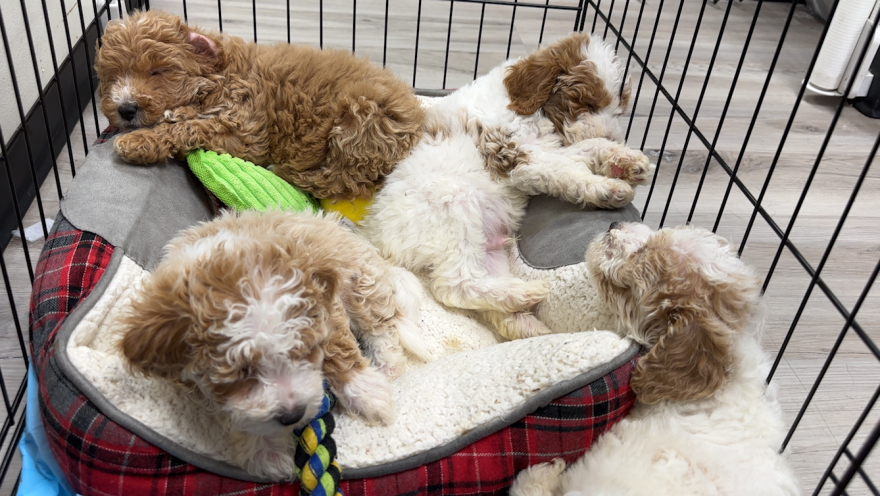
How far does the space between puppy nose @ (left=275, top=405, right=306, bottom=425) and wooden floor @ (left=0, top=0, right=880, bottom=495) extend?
117 centimetres

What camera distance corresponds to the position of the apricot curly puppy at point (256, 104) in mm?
2096

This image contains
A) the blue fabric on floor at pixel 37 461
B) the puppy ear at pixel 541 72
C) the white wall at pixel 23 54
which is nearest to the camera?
the blue fabric on floor at pixel 37 461

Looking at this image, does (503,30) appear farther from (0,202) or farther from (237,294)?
(237,294)

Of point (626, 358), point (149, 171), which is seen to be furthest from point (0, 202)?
point (626, 358)

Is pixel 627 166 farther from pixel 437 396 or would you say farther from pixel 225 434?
pixel 225 434

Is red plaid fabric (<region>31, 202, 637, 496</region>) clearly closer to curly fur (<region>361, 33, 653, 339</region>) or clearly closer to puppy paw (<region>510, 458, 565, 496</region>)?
puppy paw (<region>510, 458, 565, 496</region>)

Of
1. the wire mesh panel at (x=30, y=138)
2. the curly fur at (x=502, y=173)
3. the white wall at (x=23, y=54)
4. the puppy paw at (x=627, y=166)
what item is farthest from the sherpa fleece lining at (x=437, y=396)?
the white wall at (x=23, y=54)

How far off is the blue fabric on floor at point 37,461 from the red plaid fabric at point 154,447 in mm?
125

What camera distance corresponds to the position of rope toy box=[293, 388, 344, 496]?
1.43m

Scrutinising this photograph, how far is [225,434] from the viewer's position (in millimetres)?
1476

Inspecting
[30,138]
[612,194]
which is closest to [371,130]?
[612,194]

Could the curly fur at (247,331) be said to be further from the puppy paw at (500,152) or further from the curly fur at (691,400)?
the puppy paw at (500,152)

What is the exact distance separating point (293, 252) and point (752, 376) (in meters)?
1.14

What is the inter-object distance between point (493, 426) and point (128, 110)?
1.48 meters
